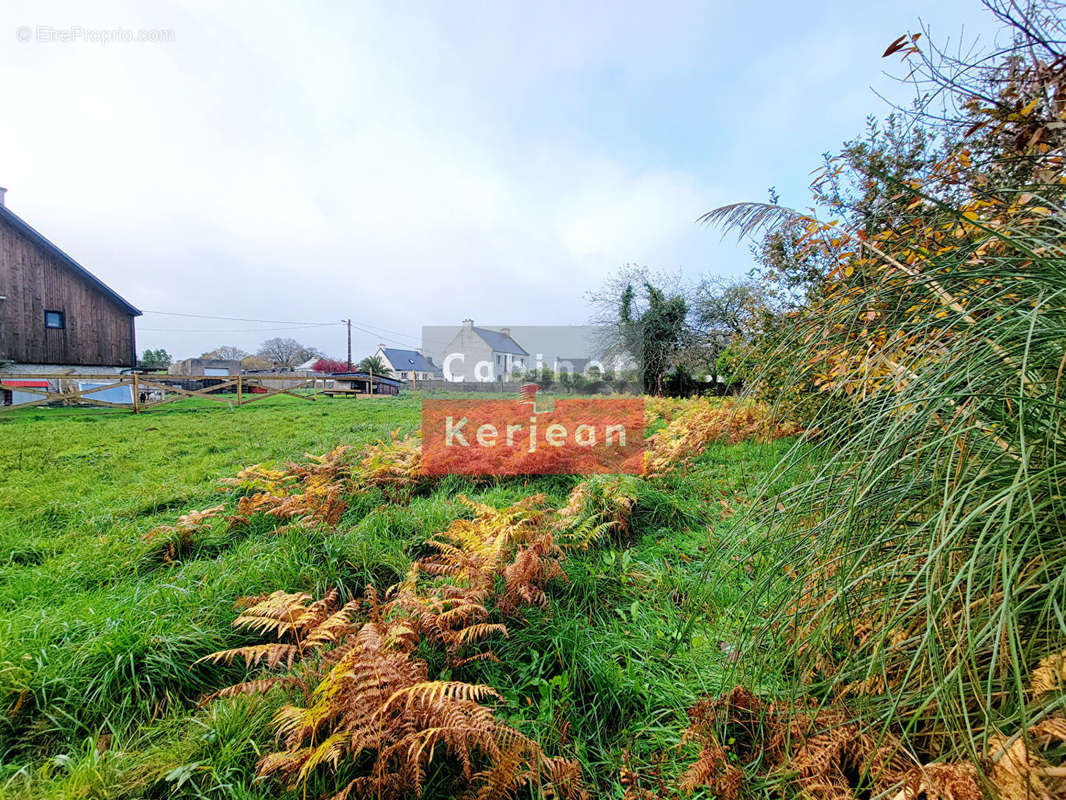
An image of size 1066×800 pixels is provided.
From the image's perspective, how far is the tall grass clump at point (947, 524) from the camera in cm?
66

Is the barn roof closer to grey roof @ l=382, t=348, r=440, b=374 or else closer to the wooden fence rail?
the wooden fence rail

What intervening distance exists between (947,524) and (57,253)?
969 inches

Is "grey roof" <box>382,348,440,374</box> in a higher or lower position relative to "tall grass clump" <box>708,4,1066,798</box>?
higher

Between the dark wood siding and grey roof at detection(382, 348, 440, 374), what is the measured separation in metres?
26.3

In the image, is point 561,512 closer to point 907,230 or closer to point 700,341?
point 907,230

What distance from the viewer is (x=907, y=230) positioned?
3.60 ft

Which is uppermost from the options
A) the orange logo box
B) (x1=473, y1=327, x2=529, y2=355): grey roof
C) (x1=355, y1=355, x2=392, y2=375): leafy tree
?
(x1=473, y1=327, x2=529, y2=355): grey roof

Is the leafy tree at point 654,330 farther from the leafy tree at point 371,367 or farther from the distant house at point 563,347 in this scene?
the leafy tree at point 371,367

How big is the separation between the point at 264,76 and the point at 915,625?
29.7 feet

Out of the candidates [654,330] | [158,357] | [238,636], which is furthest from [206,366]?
[238,636]

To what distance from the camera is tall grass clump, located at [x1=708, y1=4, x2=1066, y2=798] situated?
26.0 inches

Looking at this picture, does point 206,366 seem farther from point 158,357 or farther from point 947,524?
point 947,524

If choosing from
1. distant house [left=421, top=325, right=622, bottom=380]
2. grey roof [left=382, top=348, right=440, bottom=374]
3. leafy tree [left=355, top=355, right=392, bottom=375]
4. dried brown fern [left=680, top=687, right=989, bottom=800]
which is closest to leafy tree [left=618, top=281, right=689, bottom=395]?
distant house [left=421, top=325, right=622, bottom=380]

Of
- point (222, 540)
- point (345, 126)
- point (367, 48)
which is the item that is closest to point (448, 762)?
point (222, 540)
